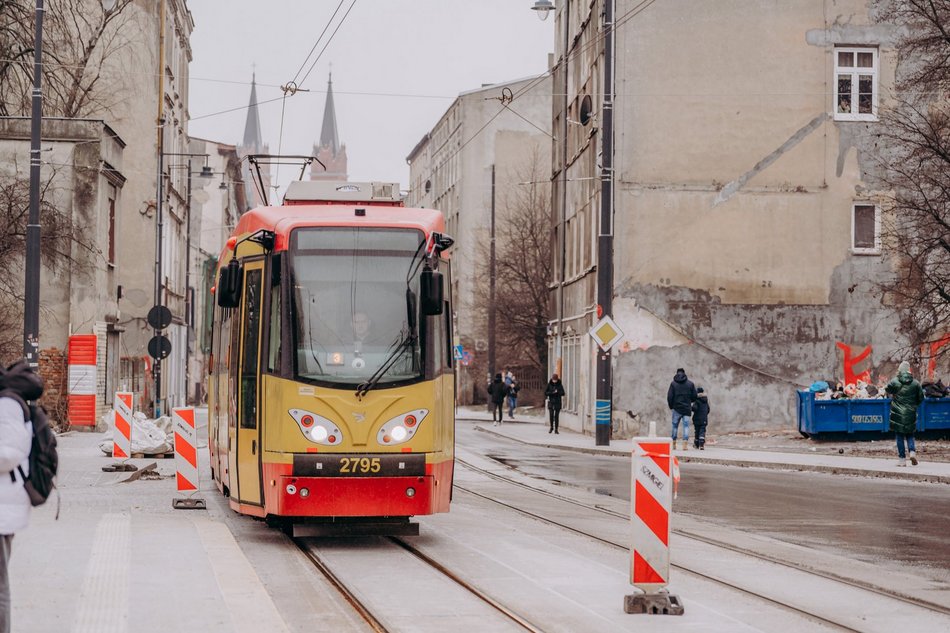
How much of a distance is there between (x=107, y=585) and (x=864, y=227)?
32.5 meters

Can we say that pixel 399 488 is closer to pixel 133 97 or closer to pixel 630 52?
pixel 630 52

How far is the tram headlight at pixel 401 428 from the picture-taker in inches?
520

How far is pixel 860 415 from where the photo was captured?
33.5m

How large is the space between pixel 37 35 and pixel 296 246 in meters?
12.2

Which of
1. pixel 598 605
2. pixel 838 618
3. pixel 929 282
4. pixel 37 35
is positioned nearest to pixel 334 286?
pixel 598 605

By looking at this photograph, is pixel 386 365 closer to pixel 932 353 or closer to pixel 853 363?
pixel 932 353

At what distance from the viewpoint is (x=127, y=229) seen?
52.9 meters

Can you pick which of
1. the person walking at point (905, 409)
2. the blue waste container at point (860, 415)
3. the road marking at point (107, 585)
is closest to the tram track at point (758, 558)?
the road marking at point (107, 585)

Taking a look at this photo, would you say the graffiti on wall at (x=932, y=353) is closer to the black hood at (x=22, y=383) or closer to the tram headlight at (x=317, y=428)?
the tram headlight at (x=317, y=428)

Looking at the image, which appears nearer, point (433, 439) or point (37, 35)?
point (433, 439)

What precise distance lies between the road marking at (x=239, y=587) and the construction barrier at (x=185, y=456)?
9.18 feet

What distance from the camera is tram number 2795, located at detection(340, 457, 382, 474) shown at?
514 inches

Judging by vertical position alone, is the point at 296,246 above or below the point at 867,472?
above

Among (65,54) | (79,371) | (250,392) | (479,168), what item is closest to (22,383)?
Result: (250,392)
